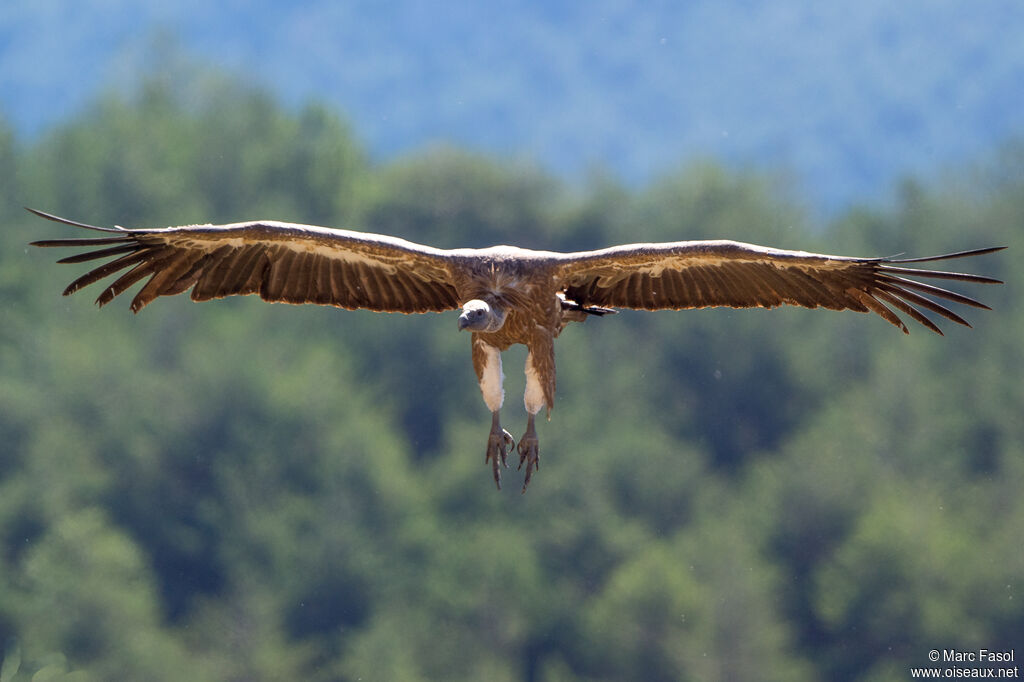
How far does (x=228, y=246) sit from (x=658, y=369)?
52.2 metres

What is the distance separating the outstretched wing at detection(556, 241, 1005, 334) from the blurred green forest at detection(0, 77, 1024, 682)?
34751mm

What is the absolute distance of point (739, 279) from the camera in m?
11.0

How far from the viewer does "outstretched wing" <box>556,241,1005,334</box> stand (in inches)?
407

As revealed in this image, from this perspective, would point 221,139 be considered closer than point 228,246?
No

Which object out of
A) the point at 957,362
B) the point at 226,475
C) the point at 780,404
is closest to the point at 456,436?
the point at 226,475

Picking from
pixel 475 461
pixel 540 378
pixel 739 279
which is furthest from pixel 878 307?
pixel 475 461

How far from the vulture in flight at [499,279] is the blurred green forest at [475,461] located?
3429 cm

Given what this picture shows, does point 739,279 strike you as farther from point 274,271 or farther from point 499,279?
point 274,271

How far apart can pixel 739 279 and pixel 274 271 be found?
3.18m

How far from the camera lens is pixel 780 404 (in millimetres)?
61000

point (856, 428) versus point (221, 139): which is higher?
point (221, 139)

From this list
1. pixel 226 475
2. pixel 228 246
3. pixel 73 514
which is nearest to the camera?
pixel 228 246

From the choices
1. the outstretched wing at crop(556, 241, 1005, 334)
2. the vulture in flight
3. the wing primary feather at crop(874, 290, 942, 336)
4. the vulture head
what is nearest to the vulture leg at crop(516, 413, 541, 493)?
the vulture in flight

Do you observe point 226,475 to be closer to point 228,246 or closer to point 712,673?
point 712,673
